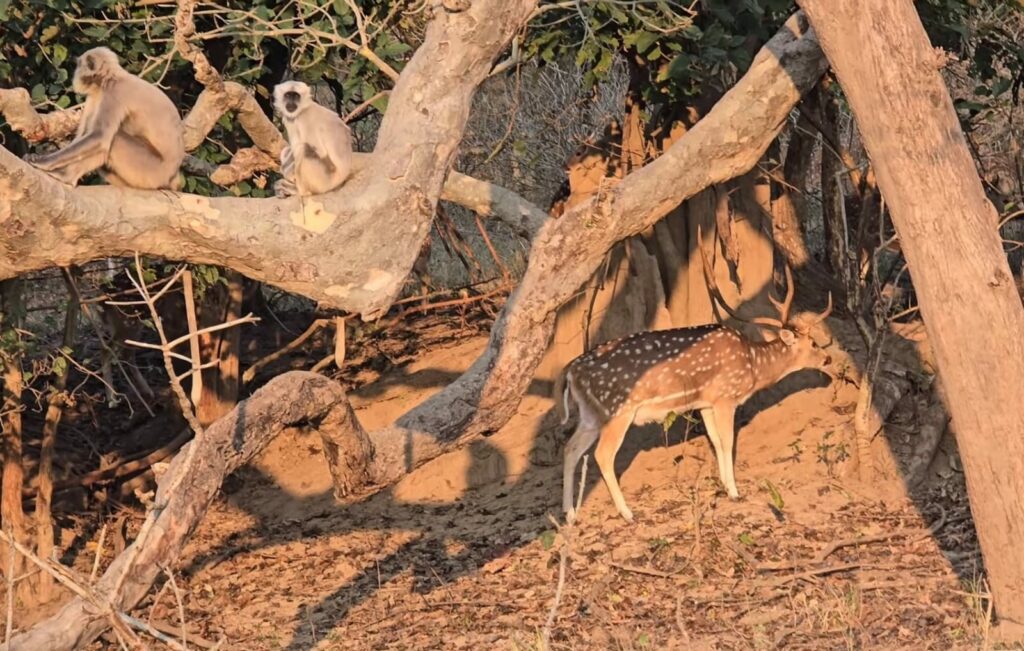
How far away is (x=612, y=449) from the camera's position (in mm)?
10758

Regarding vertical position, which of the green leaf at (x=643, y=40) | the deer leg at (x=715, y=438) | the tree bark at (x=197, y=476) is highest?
the green leaf at (x=643, y=40)

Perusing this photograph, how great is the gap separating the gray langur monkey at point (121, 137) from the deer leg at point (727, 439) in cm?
493

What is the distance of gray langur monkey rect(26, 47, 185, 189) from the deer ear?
5.29 meters

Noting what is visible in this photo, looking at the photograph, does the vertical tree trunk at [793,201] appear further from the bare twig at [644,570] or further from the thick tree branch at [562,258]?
the thick tree branch at [562,258]

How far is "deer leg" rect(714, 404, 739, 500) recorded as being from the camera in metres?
10.7

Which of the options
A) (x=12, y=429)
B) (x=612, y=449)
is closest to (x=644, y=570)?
(x=612, y=449)

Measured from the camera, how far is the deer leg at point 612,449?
10.7 meters

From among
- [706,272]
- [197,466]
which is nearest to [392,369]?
[706,272]

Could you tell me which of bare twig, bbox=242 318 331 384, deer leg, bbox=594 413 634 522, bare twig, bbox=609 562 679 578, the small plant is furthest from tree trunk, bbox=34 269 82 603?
the small plant

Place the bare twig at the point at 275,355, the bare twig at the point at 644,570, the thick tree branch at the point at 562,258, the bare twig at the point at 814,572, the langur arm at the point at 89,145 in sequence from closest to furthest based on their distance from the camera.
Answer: the langur arm at the point at 89,145 < the thick tree branch at the point at 562,258 < the bare twig at the point at 814,572 < the bare twig at the point at 644,570 < the bare twig at the point at 275,355

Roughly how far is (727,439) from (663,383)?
65cm

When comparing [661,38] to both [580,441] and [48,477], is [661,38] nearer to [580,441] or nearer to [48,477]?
[580,441]

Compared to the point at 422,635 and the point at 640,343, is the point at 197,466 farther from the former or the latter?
the point at 640,343

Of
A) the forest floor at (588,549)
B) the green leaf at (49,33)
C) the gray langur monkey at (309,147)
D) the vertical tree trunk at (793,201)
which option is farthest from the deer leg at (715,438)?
the green leaf at (49,33)
